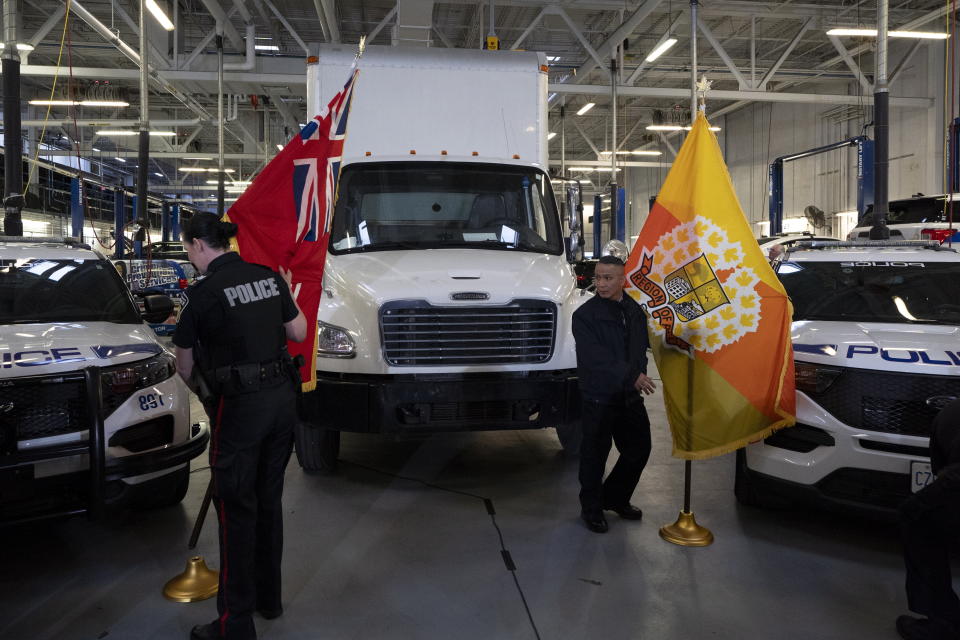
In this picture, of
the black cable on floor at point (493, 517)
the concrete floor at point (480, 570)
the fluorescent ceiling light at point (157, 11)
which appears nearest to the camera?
the concrete floor at point (480, 570)

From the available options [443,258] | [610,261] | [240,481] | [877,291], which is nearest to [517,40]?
Result: [443,258]

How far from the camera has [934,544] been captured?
3068 millimetres

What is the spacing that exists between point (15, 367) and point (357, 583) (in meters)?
1.97

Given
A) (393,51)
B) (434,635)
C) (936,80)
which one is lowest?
(434,635)

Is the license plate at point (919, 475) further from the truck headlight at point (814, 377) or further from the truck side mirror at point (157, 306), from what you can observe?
the truck side mirror at point (157, 306)

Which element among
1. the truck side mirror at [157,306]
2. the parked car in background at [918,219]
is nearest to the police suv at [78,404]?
the truck side mirror at [157,306]

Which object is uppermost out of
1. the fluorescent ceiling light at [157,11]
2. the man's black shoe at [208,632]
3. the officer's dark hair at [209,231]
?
the fluorescent ceiling light at [157,11]

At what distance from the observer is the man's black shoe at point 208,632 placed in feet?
10.2

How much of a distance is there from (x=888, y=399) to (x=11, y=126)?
852 cm

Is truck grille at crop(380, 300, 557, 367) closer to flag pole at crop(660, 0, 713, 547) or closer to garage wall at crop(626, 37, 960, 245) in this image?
flag pole at crop(660, 0, 713, 547)

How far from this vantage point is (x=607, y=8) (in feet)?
51.8

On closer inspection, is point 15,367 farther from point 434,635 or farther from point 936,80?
point 936,80

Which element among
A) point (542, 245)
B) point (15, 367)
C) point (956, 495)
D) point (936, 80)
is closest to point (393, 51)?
point (542, 245)

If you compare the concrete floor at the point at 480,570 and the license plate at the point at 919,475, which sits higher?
the license plate at the point at 919,475
